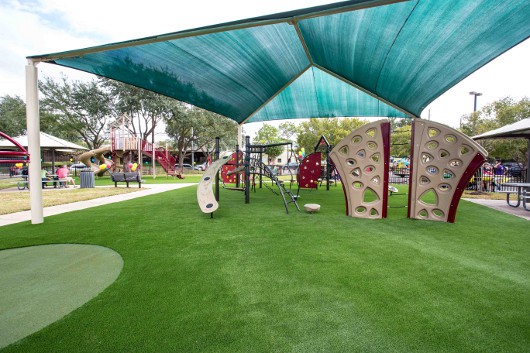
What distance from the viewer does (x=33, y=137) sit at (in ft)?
17.6

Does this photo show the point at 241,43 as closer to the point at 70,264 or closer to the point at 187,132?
the point at 70,264

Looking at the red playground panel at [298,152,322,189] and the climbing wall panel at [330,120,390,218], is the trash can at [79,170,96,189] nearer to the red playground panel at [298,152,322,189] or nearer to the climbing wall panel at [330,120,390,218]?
the red playground panel at [298,152,322,189]

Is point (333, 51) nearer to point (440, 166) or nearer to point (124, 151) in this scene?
point (440, 166)

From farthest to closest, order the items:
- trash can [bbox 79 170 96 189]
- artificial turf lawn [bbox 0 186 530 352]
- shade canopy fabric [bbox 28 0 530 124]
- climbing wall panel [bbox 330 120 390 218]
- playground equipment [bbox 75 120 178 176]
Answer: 1. playground equipment [bbox 75 120 178 176]
2. trash can [bbox 79 170 96 189]
3. climbing wall panel [bbox 330 120 390 218]
4. shade canopy fabric [bbox 28 0 530 124]
5. artificial turf lawn [bbox 0 186 530 352]

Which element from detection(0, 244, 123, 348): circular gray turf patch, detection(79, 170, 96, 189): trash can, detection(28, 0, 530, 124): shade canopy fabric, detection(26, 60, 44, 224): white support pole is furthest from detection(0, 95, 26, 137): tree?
detection(0, 244, 123, 348): circular gray turf patch

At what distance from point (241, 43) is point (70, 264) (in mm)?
5261

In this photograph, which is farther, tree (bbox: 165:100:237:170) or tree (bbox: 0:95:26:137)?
tree (bbox: 0:95:26:137)

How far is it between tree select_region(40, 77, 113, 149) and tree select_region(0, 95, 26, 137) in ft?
20.6

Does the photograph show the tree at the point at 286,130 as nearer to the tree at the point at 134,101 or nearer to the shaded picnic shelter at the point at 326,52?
the tree at the point at 134,101

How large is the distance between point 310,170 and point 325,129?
28510mm

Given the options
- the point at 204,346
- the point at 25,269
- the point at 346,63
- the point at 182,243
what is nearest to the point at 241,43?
the point at 346,63

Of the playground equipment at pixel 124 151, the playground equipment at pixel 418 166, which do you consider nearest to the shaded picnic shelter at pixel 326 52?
the playground equipment at pixel 418 166

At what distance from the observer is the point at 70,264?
3377 mm

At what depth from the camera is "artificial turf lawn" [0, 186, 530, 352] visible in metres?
1.87
